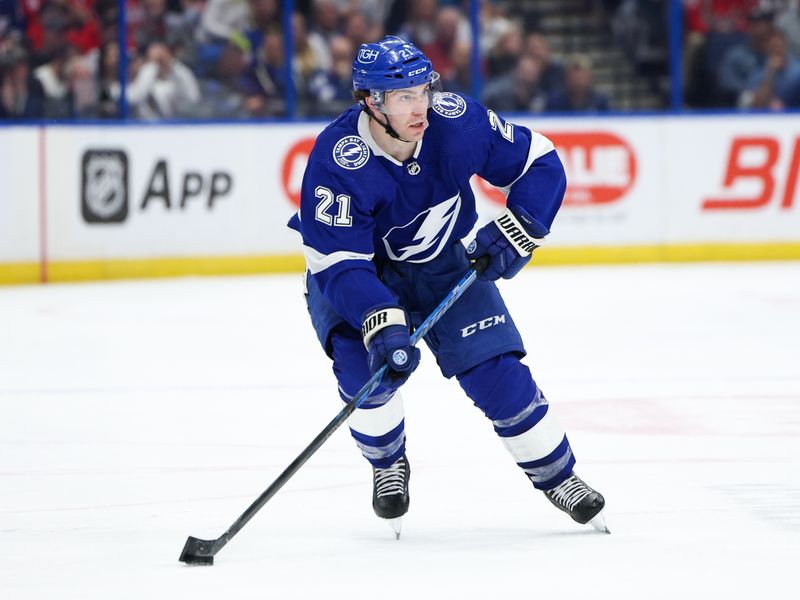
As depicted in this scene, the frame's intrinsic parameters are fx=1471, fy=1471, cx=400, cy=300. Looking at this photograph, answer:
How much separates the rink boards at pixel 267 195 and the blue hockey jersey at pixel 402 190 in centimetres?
493

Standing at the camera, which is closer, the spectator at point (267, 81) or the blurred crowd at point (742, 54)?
the spectator at point (267, 81)

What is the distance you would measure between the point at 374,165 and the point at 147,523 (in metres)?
0.96

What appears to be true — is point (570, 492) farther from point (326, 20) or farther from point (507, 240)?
point (326, 20)

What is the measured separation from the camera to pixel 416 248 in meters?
3.13

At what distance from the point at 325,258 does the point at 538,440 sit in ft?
1.92

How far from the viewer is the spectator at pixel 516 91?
8578mm

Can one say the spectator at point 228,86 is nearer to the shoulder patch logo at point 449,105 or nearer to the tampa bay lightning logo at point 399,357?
the shoulder patch logo at point 449,105

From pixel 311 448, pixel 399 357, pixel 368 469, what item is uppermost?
pixel 399 357

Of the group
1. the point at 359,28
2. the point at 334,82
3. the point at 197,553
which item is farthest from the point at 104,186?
the point at 197,553

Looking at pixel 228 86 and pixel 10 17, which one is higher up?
pixel 10 17

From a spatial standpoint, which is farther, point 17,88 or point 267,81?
point 267,81

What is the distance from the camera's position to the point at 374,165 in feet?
9.82

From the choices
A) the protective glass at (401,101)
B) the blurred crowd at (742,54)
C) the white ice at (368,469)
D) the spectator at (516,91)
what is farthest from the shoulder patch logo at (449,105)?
the blurred crowd at (742,54)

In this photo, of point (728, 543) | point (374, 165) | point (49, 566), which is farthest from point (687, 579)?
point (49, 566)
